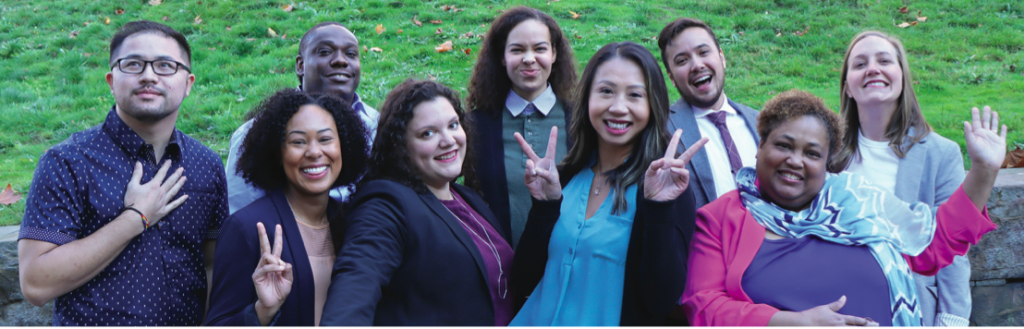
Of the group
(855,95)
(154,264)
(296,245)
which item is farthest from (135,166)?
(855,95)

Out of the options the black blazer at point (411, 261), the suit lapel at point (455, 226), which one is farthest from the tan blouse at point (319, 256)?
the suit lapel at point (455, 226)

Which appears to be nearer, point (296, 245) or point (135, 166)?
point (296, 245)

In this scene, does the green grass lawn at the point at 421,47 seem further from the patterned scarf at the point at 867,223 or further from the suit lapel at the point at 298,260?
the suit lapel at the point at 298,260

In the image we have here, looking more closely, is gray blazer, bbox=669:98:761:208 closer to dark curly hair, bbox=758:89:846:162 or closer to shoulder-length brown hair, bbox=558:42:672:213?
dark curly hair, bbox=758:89:846:162

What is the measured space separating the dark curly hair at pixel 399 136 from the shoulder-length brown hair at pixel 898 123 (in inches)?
79.0

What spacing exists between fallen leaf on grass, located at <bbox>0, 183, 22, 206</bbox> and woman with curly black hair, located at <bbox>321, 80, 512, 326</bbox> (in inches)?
140

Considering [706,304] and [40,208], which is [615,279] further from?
[40,208]

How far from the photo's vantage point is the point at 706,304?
254 cm

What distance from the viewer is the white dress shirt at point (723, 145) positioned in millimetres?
3463

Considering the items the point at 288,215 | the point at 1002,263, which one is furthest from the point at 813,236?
the point at 1002,263

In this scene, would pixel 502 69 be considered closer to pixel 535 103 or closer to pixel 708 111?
pixel 535 103

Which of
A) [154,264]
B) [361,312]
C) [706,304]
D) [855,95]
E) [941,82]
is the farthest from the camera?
[941,82]

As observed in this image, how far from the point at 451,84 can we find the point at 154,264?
390 cm

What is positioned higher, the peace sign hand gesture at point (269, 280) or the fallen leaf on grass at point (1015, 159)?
the peace sign hand gesture at point (269, 280)
